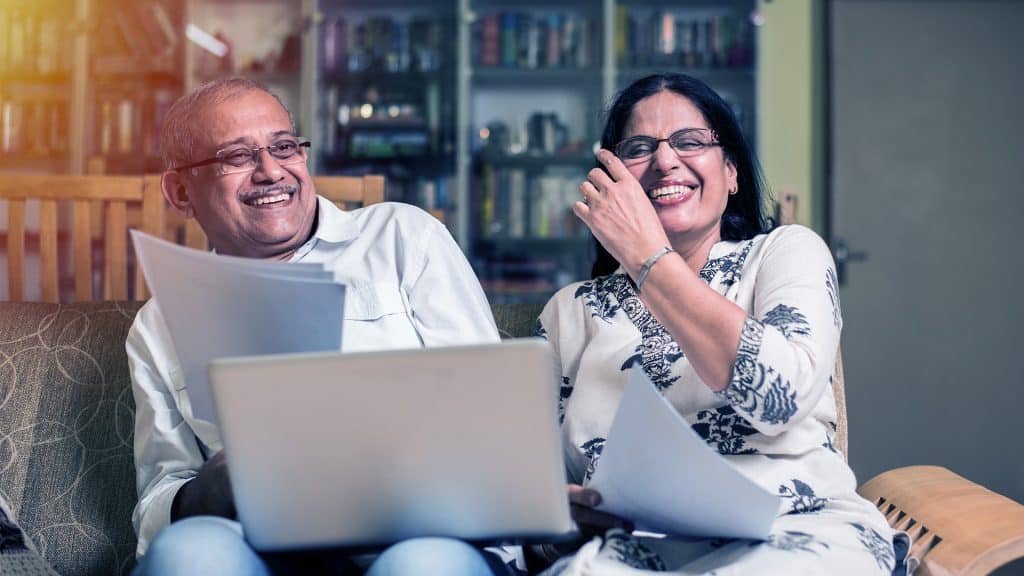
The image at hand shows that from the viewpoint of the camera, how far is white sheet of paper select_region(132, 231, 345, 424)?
94 cm

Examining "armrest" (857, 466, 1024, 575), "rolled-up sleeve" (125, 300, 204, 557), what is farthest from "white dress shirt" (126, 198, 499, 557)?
"armrest" (857, 466, 1024, 575)

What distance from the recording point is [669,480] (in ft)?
3.14

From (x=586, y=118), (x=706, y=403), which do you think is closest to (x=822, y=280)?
(x=706, y=403)

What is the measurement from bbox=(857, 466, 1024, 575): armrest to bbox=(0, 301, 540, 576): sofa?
61 cm

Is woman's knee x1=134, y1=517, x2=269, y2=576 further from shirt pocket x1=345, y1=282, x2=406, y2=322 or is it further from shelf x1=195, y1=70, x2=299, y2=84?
shelf x1=195, y1=70, x2=299, y2=84

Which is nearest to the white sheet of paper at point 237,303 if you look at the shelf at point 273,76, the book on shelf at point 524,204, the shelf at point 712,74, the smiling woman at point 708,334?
the smiling woman at point 708,334

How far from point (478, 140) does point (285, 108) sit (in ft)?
8.65

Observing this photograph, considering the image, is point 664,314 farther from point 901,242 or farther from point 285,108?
point 901,242

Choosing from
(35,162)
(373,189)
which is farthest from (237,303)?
(35,162)

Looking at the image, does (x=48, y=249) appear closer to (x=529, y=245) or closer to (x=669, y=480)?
(x=669, y=480)

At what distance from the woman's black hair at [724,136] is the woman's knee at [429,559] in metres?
0.64

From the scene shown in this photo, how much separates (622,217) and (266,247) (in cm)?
54

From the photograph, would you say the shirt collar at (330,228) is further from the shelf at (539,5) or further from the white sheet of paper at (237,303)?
the shelf at (539,5)

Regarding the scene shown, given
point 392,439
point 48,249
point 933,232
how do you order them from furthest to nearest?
1. point 933,232
2. point 48,249
3. point 392,439
